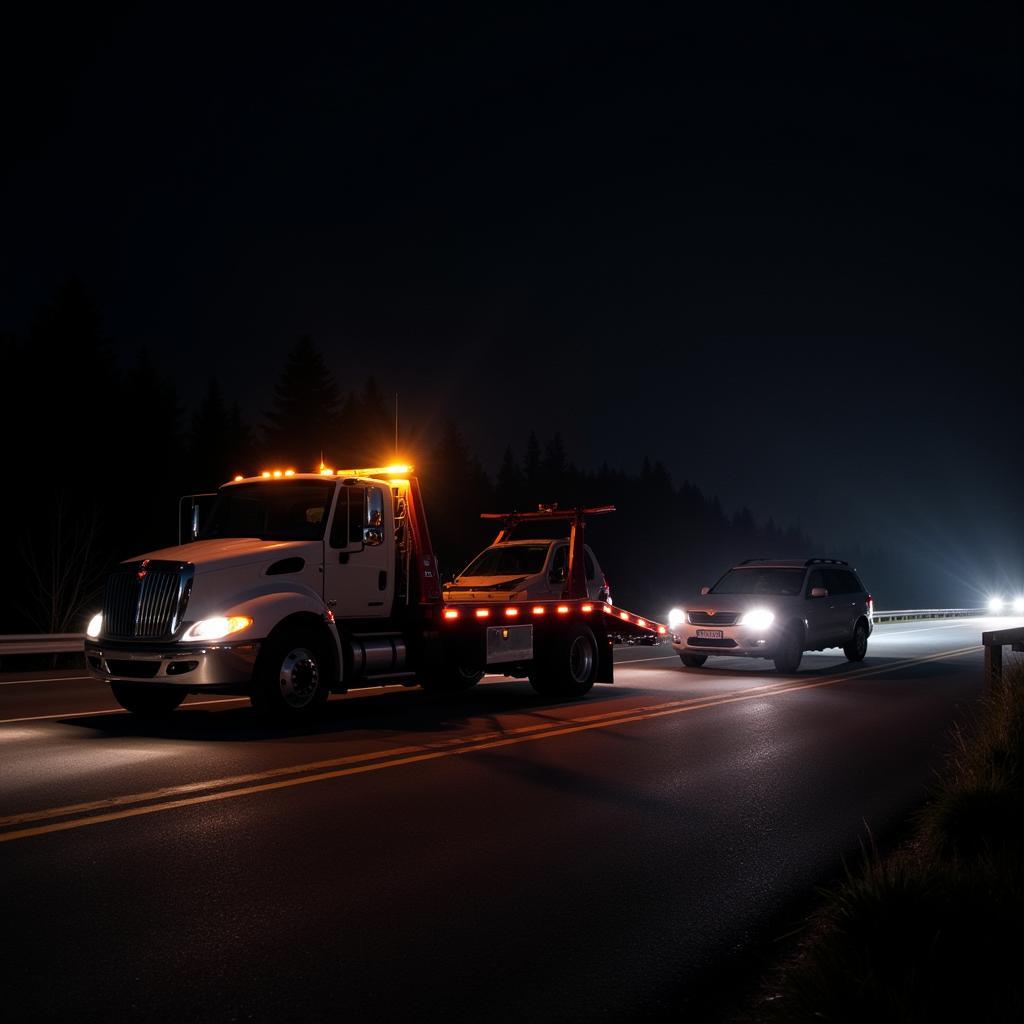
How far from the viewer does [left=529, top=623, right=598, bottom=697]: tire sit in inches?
579

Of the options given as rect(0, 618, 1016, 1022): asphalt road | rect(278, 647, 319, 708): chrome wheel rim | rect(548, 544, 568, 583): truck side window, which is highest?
rect(548, 544, 568, 583): truck side window

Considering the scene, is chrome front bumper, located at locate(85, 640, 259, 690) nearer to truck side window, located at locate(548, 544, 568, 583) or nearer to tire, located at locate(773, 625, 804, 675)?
truck side window, located at locate(548, 544, 568, 583)

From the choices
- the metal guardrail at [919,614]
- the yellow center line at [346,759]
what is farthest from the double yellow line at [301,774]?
the metal guardrail at [919,614]

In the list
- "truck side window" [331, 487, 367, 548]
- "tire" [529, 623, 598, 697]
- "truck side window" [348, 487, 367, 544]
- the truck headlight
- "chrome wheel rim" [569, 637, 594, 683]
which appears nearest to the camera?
the truck headlight

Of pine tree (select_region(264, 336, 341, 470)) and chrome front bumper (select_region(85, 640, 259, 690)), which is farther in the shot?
pine tree (select_region(264, 336, 341, 470))

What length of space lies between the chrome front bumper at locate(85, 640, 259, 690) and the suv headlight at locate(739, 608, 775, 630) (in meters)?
9.60

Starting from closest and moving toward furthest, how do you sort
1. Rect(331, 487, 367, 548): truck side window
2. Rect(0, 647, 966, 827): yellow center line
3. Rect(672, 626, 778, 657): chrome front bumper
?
1. Rect(0, 647, 966, 827): yellow center line
2. Rect(331, 487, 367, 548): truck side window
3. Rect(672, 626, 778, 657): chrome front bumper

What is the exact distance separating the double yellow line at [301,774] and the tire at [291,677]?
1.75 meters

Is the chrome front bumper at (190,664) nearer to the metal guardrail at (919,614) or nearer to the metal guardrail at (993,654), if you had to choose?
the metal guardrail at (993,654)

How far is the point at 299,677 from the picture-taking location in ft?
37.6

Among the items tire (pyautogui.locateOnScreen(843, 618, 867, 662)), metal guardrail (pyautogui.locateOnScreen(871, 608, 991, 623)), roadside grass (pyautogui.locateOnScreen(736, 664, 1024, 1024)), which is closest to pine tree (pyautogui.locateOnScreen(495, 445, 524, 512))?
metal guardrail (pyautogui.locateOnScreen(871, 608, 991, 623))

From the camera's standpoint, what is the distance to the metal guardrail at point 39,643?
17984 millimetres

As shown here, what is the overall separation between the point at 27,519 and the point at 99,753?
39.5 meters

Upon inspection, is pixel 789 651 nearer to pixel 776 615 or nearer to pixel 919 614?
pixel 776 615
